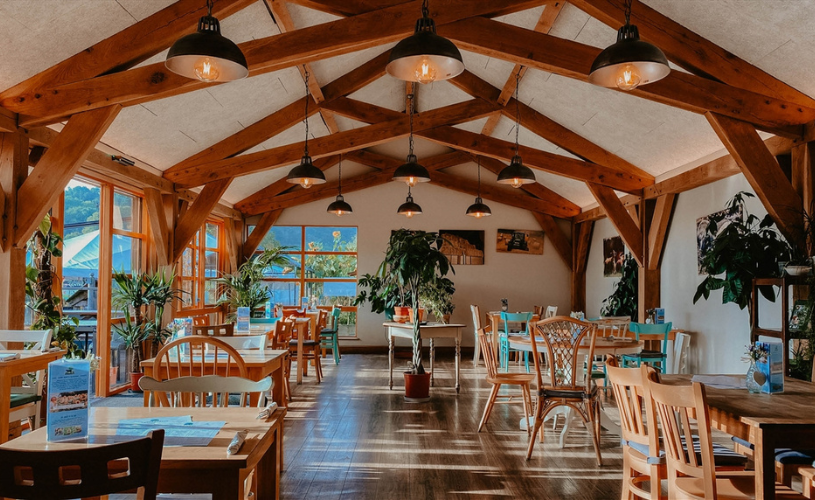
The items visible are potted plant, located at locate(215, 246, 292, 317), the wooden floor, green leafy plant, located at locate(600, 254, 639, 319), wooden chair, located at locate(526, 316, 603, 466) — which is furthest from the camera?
potted plant, located at locate(215, 246, 292, 317)

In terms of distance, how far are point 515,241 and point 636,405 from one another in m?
9.95

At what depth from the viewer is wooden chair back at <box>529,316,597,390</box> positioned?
489 centimetres

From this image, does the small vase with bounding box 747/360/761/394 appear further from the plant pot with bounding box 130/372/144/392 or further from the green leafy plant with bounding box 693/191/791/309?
the plant pot with bounding box 130/372/144/392

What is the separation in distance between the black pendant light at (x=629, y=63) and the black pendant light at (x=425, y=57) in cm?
81

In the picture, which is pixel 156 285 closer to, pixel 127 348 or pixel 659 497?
pixel 127 348

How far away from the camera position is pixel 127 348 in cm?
742

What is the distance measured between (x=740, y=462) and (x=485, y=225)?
32.2 ft

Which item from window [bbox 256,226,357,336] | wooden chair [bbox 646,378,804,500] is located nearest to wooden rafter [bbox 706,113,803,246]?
wooden chair [bbox 646,378,804,500]

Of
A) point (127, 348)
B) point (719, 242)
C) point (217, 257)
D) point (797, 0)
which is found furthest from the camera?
point (217, 257)

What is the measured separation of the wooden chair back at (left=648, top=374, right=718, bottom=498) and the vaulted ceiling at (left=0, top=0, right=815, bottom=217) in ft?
11.2

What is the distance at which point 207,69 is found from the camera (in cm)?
339

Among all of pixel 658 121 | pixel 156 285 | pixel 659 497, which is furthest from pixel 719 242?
pixel 156 285

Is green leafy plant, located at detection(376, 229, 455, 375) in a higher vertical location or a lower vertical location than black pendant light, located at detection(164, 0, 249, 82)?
lower

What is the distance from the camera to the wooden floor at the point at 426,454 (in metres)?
4.00
